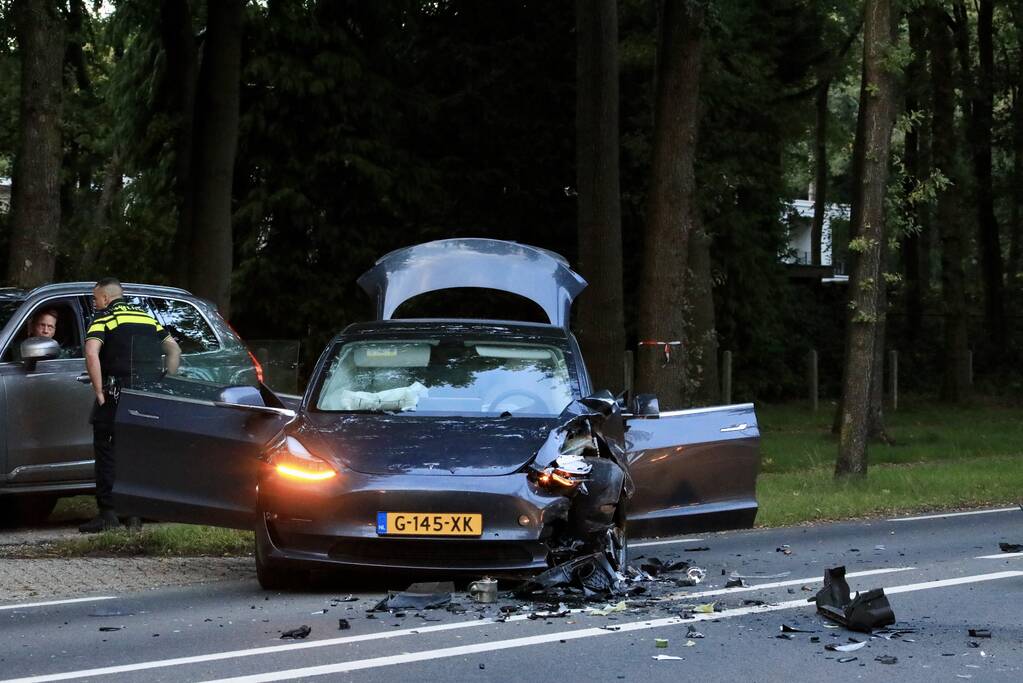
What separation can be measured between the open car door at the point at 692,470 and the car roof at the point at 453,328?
3.25 ft

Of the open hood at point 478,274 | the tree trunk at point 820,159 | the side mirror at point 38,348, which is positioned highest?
the tree trunk at point 820,159

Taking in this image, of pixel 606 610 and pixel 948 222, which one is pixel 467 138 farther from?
pixel 606 610

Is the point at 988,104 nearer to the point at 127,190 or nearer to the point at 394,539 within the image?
the point at 127,190

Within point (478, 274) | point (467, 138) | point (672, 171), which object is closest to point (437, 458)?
point (478, 274)

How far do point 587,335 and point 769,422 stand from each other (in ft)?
44.4

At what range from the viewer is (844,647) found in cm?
774

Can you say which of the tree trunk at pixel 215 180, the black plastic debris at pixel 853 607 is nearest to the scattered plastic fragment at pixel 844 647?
the black plastic debris at pixel 853 607

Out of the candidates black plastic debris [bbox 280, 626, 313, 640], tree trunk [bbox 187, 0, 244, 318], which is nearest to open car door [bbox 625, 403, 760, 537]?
black plastic debris [bbox 280, 626, 313, 640]

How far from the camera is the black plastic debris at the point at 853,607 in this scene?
819 cm

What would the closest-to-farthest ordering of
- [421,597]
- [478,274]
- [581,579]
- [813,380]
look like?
[421,597] < [581,579] < [478,274] < [813,380]

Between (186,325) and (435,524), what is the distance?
6.56 m

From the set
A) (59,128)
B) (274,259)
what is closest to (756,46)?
(274,259)

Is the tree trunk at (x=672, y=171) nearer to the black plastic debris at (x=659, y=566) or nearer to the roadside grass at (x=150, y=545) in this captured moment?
the roadside grass at (x=150, y=545)

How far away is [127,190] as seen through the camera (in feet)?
114
